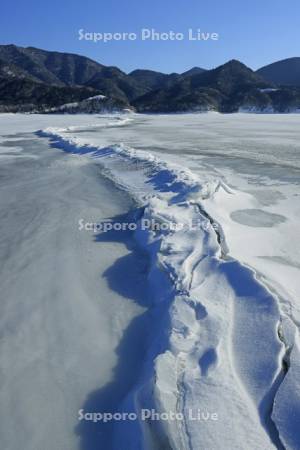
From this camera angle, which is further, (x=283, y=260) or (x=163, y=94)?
(x=163, y=94)

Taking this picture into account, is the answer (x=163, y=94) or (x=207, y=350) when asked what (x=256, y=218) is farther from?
(x=163, y=94)

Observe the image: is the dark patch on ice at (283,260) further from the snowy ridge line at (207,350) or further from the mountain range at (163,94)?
the mountain range at (163,94)

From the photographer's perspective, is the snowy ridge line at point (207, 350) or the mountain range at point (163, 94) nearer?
the snowy ridge line at point (207, 350)

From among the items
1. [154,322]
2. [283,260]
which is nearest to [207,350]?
[154,322]

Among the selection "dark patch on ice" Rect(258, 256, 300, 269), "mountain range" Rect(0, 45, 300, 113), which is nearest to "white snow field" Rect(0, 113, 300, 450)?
"dark patch on ice" Rect(258, 256, 300, 269)

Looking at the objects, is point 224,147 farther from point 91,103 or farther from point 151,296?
point 91,103

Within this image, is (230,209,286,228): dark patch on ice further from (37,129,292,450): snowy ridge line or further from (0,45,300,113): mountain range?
(0,45,300,113): mountain range

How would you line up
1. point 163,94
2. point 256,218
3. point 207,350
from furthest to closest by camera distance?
point 163,94 < point 256,218 < point 207,350

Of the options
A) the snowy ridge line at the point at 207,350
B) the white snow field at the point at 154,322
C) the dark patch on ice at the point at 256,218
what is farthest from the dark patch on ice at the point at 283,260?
the dark patch on ice at the point at 256,218
